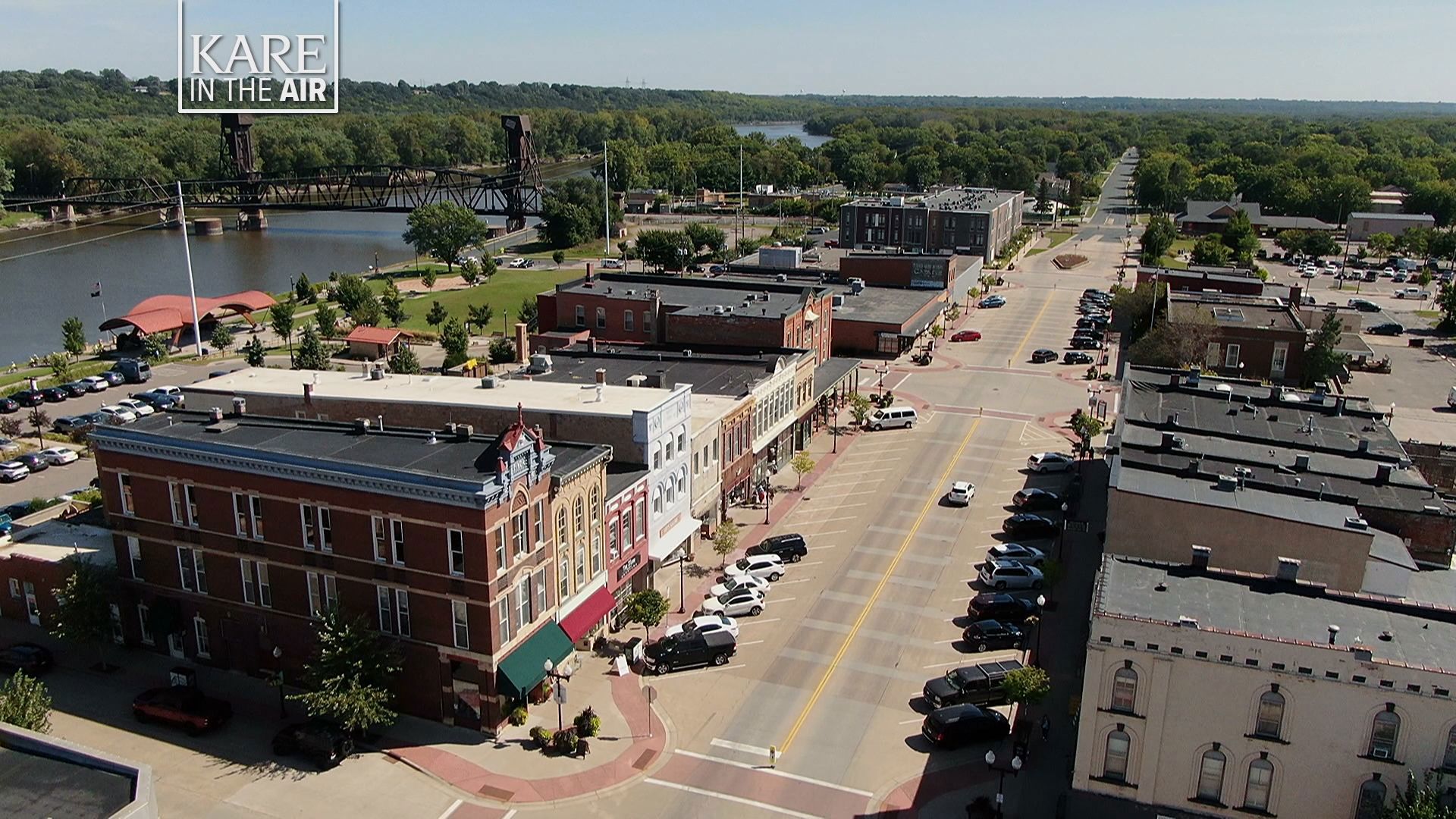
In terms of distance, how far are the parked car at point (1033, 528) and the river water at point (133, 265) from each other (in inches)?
3616

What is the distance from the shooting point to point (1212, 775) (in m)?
29.0

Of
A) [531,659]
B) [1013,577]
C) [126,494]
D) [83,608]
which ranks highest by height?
[126,494]

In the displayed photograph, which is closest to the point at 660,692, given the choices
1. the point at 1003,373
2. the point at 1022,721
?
the point at 1022,721

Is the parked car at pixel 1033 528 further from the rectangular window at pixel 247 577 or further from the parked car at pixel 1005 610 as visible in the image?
the rectangular window at pixel 247 577

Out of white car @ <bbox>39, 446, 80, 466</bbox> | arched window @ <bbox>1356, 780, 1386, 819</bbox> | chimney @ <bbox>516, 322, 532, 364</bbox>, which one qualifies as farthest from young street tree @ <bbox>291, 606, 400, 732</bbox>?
white car @ <bbox>39, 446, 80, 466</bbox>

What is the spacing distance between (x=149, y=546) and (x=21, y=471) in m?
29.9

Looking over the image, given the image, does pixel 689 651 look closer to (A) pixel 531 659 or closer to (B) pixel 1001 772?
(A) pixel 531 659

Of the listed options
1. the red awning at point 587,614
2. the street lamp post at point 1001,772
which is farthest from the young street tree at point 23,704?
the street lamp post at point 1001,772

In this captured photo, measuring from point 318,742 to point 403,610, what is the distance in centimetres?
495

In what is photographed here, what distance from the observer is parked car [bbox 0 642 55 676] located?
39625mm

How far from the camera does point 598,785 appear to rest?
33469mm

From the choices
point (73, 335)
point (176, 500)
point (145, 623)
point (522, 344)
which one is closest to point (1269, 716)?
point (176, 500)

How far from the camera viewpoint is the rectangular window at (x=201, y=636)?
40.1 metres

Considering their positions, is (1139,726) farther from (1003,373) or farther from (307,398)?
(1003,373)
